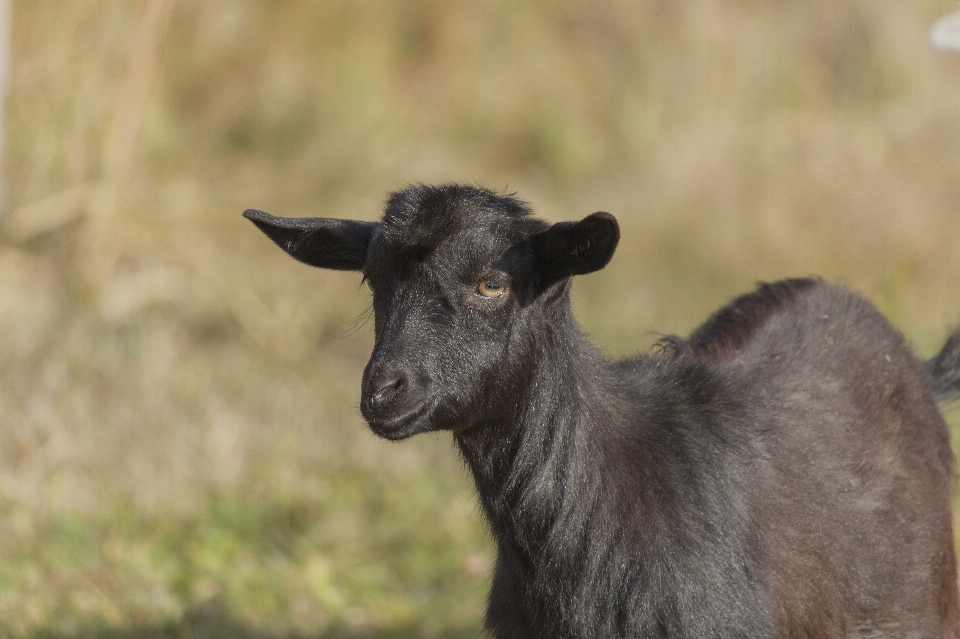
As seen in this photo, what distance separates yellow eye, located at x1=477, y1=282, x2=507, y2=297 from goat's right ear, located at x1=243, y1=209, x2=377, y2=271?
0.59 m

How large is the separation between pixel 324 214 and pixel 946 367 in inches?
266

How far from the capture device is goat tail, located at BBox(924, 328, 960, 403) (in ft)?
19.2

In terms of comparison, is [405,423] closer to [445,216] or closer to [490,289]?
A: [490,289]

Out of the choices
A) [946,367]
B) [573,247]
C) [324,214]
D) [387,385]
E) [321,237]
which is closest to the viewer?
[387,385]

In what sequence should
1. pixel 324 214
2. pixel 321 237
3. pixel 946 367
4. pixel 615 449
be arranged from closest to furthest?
1. pixel 615 449
2. pixel 321 237
3. pixel 946 367
4. pixel 324 214

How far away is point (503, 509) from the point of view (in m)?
4.49

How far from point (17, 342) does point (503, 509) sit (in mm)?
5380

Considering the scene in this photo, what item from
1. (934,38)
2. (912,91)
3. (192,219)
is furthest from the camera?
(912,91)

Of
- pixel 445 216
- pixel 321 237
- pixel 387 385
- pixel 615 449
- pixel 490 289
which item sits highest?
pixel 321 237

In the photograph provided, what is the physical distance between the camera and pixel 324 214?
37.6 ft

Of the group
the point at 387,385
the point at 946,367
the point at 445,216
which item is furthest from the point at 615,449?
the point at 946,367

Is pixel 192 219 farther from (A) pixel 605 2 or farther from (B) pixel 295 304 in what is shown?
(A) pixel 605 2

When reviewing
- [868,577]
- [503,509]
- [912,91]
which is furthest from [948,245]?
[503,509]

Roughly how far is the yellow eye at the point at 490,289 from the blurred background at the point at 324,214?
42.4 inches
